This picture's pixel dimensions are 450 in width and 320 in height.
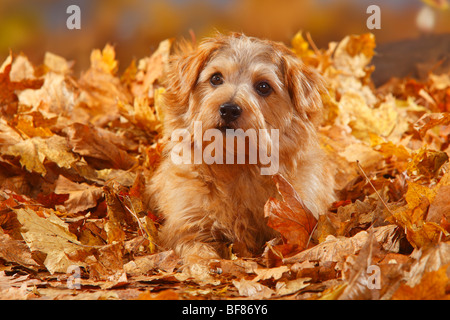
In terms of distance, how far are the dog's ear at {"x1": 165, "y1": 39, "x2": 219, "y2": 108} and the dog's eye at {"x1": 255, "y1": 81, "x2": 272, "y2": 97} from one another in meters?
0.39

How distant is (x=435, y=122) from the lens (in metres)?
3.30

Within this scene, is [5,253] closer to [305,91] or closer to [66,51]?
[305,91]

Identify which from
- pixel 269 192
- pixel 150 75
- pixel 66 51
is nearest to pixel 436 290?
pixel 269 192

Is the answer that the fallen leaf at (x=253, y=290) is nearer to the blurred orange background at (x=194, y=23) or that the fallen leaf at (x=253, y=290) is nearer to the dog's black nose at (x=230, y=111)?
the dog's black nose at (x=230, y=111)

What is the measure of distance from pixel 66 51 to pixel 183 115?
3.00 meters

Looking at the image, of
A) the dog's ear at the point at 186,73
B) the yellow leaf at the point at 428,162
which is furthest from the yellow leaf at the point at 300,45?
the yellow leaf at the point at 428,162

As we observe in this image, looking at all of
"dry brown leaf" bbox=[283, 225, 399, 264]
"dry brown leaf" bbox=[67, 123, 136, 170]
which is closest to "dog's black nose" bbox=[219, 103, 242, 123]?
"dry brown leaf" bbox=[283, 225, 399, 264]

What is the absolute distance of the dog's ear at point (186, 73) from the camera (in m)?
3.28

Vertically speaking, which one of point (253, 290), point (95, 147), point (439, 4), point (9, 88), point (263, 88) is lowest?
point (253, 290)

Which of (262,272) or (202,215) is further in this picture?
(202,215)

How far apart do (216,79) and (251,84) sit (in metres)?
0.23

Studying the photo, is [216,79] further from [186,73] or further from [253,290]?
[253,290]

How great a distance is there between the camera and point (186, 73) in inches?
131

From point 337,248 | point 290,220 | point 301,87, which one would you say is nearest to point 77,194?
point 290,220
